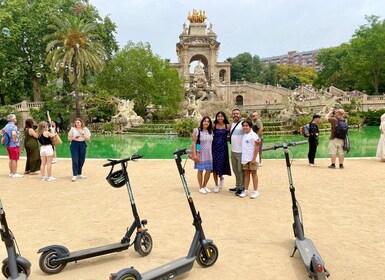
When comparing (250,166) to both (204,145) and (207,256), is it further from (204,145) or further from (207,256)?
(207,256)

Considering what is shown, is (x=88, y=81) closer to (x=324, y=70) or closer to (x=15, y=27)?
(x=15, y=27)

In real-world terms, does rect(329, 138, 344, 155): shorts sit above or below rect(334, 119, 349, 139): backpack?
below

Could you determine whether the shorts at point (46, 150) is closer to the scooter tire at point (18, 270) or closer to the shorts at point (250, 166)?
the shorts at point (250, 166)

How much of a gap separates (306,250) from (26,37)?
119 feet

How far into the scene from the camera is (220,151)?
6824mm

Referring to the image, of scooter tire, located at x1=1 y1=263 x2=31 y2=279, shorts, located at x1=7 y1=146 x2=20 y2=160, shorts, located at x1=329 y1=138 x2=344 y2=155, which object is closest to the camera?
scooter tire, located at x1=1 y1=263 x2=31 y2=279

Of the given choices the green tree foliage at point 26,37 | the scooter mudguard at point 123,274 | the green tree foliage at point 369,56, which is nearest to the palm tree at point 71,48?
the green tree foliage at point 26,37

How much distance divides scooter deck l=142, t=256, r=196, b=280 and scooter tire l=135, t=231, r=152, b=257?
64cm

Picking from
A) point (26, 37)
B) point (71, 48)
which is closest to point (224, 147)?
point (71, 48)

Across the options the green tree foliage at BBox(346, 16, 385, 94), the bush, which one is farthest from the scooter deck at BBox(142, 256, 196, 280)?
the green tree foliage at BBox(346, 16, 385, 94)

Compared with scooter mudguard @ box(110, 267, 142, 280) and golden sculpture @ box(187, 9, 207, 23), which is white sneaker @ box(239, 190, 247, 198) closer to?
scooter mudguard @ box(110, 267, 142, 280)

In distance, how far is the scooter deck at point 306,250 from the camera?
358 cm

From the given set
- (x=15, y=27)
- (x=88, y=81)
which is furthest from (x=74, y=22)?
(x=88, y=81)

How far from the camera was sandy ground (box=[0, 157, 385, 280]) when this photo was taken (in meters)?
3.80
